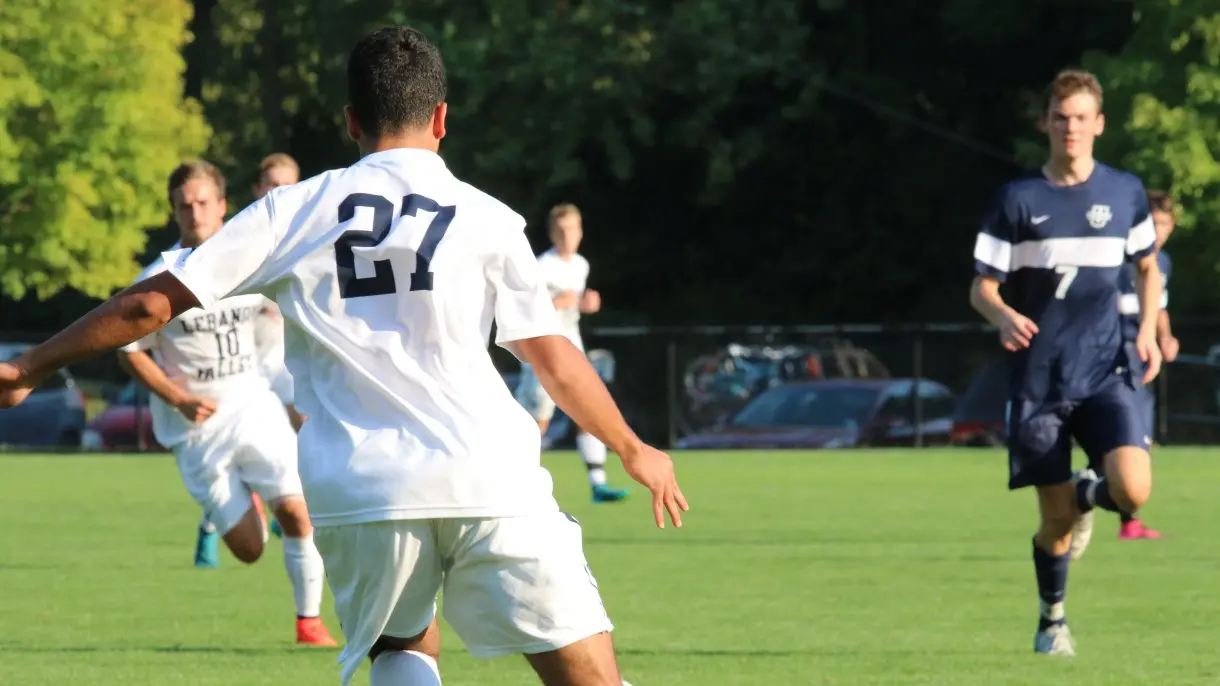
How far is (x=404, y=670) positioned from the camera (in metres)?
5.07

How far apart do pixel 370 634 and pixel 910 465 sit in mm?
22131

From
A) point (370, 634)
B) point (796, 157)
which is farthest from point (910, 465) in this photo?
point (370, 634)

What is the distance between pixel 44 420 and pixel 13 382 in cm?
2984

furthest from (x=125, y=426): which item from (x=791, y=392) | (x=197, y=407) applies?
(x=197, y=407)

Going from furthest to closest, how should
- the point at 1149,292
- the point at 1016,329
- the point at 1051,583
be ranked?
the point at 1149,292 → the point at 1051,583 → the point at 1016,329

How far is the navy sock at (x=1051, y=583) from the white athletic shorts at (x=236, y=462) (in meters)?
3.44

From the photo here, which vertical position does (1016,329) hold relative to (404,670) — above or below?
above

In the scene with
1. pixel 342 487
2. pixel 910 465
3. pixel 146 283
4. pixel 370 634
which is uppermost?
pixel 146 283

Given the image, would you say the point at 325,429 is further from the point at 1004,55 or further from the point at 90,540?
the point at 1004,55

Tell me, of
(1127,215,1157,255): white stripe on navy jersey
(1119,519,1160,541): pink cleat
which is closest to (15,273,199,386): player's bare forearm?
(1127,215,1157,255): white stripe on navy jersey

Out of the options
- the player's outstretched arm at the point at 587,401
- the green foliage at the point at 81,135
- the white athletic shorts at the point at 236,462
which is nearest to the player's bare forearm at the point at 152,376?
the white athletic shorts at the point at 236,462

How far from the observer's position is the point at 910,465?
26703mm

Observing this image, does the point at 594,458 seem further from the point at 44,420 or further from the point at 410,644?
the point at 44,420

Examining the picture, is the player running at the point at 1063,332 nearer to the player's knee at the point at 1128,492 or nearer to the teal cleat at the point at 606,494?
the player's knee at the point at 1128,492
